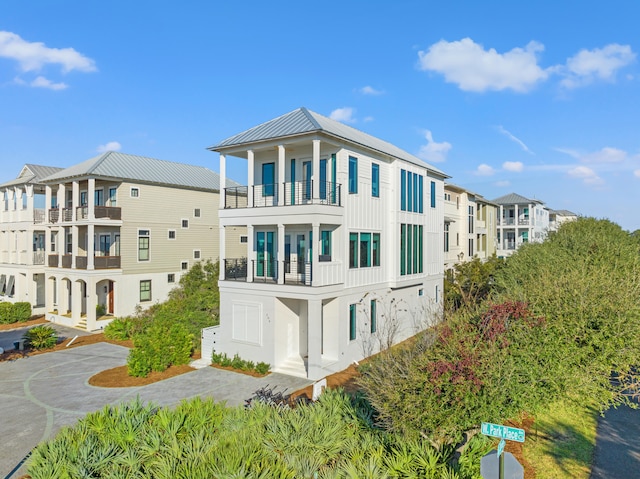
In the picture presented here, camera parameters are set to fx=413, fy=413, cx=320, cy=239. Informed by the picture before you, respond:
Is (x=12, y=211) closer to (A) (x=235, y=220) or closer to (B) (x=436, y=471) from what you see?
(A) (x=235, y=220)

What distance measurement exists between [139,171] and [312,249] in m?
18.0

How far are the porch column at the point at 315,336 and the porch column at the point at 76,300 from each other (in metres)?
19.0

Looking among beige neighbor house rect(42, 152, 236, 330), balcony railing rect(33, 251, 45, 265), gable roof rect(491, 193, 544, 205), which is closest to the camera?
beige neighbor house rect(42, 152, 236, 330)

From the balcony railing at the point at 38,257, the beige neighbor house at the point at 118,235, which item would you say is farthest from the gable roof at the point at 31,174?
the balcony railing at the point at 38,257

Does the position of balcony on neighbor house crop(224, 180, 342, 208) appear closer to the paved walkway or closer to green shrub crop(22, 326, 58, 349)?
the paved walkway

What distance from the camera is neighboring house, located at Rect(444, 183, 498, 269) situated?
3372cm

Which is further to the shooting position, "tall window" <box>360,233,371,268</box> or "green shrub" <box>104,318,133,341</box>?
"green shrub" <box>104,318,133,341</box>

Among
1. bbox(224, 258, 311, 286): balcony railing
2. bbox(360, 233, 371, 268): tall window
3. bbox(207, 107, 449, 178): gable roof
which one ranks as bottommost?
bbox(224, 258, 311, 286): balcony railing

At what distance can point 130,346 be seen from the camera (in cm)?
2284

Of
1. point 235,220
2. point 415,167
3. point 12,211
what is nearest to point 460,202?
point 415,167

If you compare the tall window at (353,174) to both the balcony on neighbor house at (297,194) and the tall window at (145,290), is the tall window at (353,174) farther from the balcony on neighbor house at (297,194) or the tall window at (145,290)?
the tall window at (145,290)

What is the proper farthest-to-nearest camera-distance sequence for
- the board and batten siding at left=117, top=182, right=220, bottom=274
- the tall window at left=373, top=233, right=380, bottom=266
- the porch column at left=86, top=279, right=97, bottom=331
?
1. the board and batten siding at left=117, top=182, right=220, bottom=274
2. the porch column at left=86, top=279, right=97, bottom=331
3. the tall window at left=373, top=233, right=380, bottom=266

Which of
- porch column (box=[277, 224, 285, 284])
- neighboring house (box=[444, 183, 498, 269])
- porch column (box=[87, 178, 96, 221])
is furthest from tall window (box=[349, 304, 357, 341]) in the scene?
porch column (box=[87, 178, 96, 221])

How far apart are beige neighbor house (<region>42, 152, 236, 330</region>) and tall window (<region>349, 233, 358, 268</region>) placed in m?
16.4
